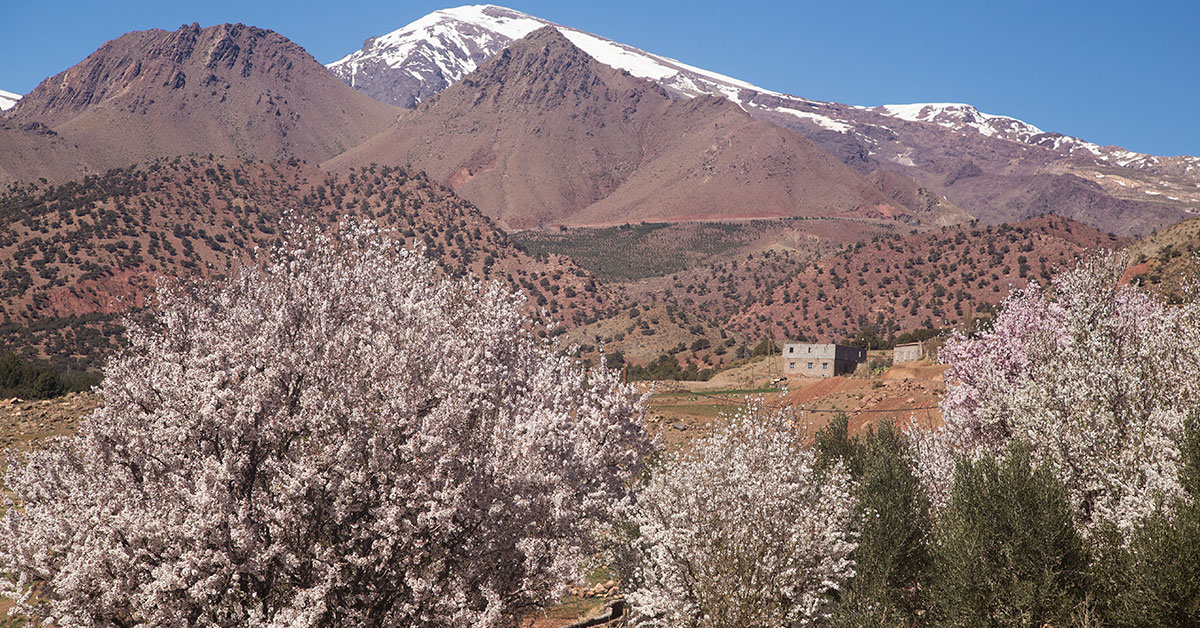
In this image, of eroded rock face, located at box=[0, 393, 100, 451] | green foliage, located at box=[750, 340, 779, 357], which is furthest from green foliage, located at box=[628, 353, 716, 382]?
eroded rock face, located at box=[0, 393, 100, 451]

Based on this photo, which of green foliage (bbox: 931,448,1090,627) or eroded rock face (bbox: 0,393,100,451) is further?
eroded rock face (bbox: 0,393,100,451)

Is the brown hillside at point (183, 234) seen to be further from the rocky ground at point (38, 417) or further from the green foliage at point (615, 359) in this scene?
the rocky ground at point (38, 417)

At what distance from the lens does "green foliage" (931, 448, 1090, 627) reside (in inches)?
745

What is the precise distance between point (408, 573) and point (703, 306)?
15775cm

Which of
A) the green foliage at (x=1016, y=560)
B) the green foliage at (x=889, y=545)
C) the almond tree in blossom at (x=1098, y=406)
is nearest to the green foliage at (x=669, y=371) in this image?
the almond tree in blossom at (x=1098, y=406)

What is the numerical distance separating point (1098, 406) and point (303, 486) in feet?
58.6

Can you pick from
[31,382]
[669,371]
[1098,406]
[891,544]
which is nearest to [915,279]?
[669,371]

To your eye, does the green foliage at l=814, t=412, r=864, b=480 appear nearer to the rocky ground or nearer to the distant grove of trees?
the distant grove of trees

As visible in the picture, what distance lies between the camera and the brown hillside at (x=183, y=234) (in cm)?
10788

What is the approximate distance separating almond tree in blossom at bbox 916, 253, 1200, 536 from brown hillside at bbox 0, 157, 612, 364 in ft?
234

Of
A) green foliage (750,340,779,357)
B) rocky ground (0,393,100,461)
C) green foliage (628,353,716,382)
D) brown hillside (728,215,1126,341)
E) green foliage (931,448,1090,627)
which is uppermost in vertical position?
brown hillside (728,215,1126,341)

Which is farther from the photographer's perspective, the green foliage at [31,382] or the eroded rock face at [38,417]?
the green foliage at [31,382]

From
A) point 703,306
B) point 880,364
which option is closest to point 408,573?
point 880,364

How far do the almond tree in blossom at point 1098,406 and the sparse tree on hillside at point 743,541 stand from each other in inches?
213
